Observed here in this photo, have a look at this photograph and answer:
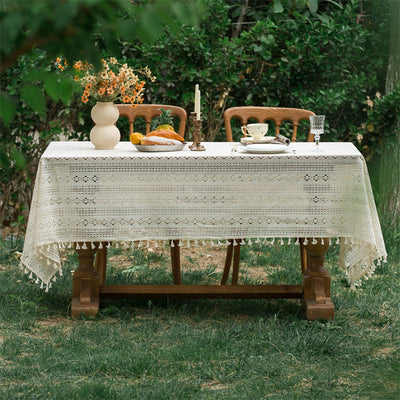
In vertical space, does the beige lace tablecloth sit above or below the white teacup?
below

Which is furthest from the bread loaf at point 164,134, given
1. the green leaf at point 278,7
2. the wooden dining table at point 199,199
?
the green leaf at point 278,7

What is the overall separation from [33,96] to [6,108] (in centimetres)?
5

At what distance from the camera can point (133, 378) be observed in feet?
8.49

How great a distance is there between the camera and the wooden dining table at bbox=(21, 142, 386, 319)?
305 cm

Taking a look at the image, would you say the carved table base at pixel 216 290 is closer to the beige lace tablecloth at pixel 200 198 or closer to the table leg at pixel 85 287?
the table leg at pixel 85 287

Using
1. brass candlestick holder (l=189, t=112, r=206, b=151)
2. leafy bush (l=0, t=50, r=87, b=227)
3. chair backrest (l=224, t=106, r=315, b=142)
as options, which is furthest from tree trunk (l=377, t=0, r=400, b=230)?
leafy bush (l=0, t=50, r=87, b=227)

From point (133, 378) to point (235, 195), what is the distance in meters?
0.98

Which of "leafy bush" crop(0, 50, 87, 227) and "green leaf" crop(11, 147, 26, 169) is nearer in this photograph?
"green leaf" crop(11, 147, 26, 169)

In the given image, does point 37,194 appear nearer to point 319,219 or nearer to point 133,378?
point 133,378

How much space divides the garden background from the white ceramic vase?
0.35 meters

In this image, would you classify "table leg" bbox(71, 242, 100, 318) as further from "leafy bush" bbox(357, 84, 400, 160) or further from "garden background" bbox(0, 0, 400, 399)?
"leafy bush" bbox(357, 84, 400, 160)

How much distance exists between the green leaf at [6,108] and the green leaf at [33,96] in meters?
0.03

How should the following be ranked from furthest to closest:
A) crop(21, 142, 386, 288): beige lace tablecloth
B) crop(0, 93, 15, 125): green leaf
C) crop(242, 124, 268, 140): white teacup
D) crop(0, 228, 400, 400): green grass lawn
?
crop(242, 124, 268, 140): white teacup
crop(21, 142, 386, 288): beige lace tablecloth
crop(0, 228, 400, 400): green grass lawn
crop(0, 93, 15, 125): green leaf

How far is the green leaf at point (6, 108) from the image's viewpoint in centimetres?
96
